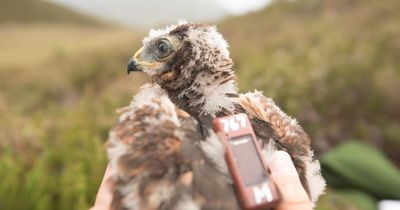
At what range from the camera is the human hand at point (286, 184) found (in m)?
1.94

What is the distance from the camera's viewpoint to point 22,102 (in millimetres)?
14516

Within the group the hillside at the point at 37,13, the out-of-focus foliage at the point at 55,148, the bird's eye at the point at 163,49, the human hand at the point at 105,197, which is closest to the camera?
the human hand at the point at 105,197

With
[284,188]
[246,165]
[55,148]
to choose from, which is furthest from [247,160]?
[55,148]

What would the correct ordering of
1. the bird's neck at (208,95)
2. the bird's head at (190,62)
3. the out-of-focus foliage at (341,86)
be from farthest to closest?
1. the out-of-focus foliage at (341,86)
2. the bird's head at (190,62)
3. the bird's neck at (208,95)

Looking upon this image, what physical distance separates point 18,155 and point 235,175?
4835 millimetres

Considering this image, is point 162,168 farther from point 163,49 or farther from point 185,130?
point 163,49

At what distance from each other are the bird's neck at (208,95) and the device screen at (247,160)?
329mm

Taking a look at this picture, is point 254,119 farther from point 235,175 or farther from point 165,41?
point 165,41

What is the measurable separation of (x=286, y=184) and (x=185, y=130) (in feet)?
1.56

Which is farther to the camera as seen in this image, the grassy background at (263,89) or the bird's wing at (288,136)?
the grassy background at (263,89)

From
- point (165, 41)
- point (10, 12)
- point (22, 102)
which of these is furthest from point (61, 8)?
point (165, 41)

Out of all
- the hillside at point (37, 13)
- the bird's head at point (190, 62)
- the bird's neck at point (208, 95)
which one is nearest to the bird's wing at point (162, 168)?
the bird's neck at point (208, 95)

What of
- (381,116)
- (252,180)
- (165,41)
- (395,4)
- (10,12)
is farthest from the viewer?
(10,12)

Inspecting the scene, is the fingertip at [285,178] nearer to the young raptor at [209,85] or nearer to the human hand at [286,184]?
the human hand at [286,184]
